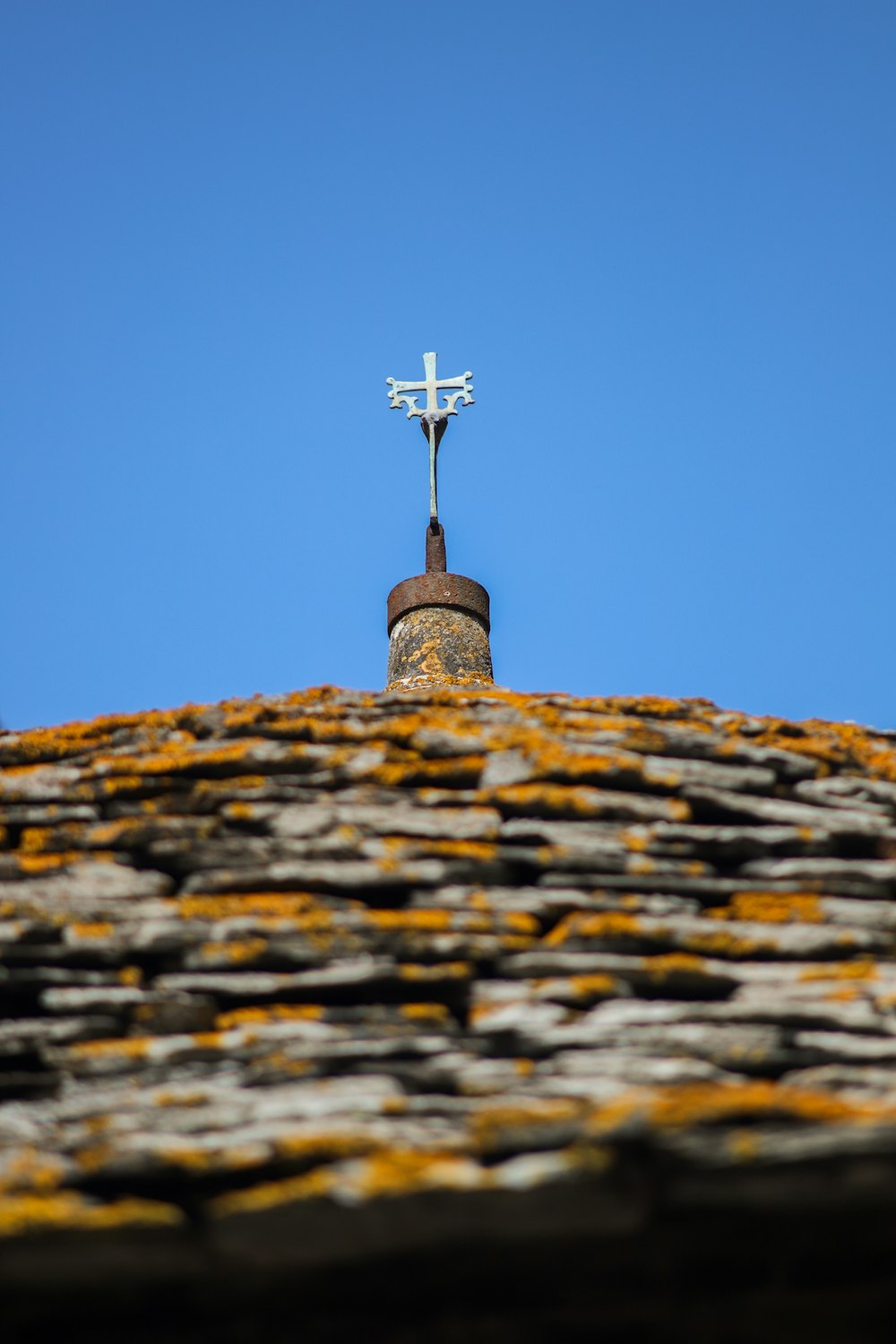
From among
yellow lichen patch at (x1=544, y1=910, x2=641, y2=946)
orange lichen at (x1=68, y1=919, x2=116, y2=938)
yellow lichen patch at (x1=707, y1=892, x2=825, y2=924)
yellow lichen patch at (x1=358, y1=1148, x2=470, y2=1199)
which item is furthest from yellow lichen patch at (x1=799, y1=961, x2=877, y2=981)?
orange lichen at (x1=68, y1=919, x2=116, y2=938)

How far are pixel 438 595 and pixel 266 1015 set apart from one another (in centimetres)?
712

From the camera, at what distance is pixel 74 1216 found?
A: 2.09m

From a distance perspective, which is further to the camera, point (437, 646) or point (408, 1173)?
point (437, 646)

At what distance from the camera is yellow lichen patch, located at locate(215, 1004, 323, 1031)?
2641 mm

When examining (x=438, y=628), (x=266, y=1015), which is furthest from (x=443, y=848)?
(x=438, y=628)

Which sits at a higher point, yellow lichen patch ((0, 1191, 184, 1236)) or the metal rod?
the metal rod

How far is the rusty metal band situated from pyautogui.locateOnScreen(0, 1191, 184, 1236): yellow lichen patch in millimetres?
7657

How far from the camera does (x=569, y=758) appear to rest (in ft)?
11.2

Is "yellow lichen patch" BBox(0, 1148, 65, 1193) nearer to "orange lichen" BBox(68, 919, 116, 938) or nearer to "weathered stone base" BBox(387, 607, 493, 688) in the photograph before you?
"orange lichen" BBox(68, 919, 116, 938)

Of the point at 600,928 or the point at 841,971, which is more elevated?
the point at 600,928

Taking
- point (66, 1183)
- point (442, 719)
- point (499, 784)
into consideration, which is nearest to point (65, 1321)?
point (66, 1183)

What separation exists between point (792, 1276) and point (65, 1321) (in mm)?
1346

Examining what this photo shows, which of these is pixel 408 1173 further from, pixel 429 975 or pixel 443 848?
pixel 443 848

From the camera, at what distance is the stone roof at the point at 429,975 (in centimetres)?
212
